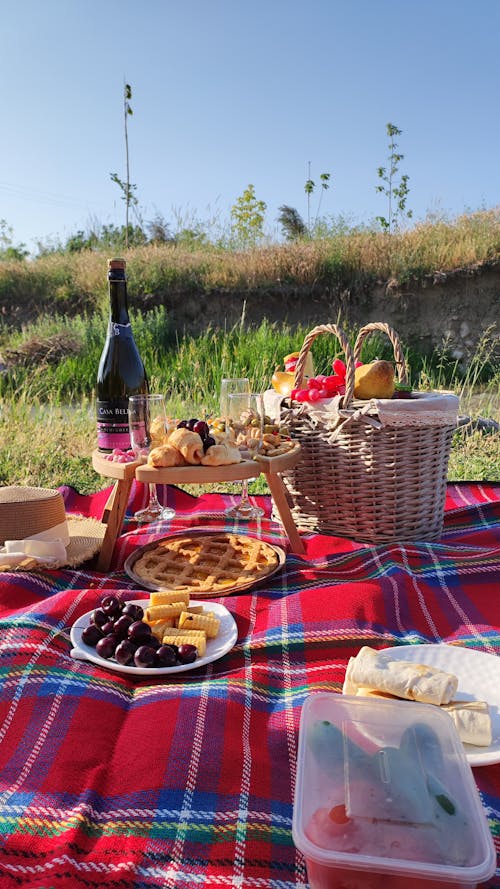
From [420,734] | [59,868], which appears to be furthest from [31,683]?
[420,734]

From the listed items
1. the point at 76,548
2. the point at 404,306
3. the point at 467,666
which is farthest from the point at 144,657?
the point at 404,306

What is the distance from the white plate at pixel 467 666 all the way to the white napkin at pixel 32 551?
1.23 m

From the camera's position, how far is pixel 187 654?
5.48 feet

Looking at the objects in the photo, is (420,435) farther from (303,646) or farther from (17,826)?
(17,826)

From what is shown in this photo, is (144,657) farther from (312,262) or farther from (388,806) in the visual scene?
(312,262)

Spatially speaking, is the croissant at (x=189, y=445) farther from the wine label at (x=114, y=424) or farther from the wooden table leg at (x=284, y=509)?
the wine label at (x=114, y=424)

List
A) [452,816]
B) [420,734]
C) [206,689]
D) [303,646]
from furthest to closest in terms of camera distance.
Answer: [303,646], [206,689], [420,734], [452,816]

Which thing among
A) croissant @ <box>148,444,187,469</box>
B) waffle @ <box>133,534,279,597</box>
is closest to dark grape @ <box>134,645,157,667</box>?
waffle @ <box>133,534,279,597</box>

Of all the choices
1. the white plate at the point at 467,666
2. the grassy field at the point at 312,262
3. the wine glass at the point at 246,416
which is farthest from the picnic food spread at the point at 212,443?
the grassy field at the point at 312,262

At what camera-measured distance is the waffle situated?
2186mm

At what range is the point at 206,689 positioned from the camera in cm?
158

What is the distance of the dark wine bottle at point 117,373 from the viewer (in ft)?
8.67

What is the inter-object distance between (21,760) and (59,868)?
32 cm

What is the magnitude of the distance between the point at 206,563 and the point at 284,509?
1.14 feet
